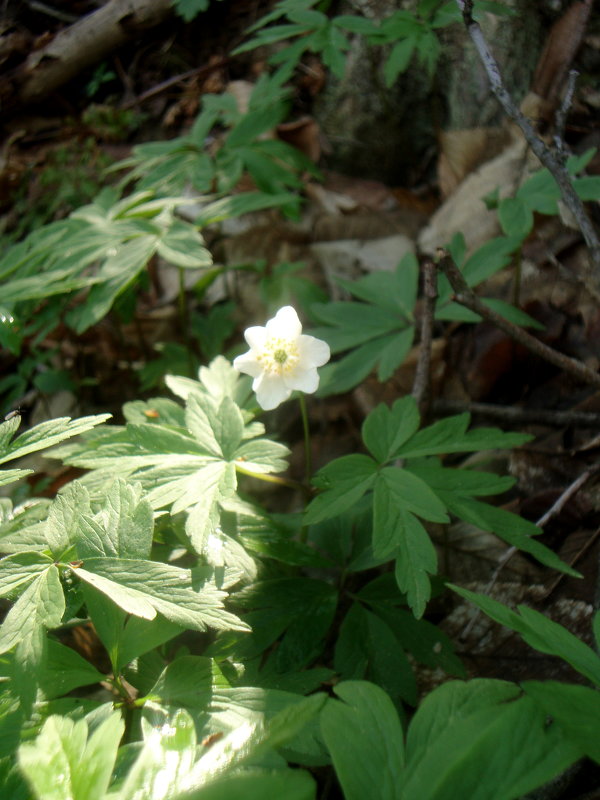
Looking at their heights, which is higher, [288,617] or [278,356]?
[278,356]

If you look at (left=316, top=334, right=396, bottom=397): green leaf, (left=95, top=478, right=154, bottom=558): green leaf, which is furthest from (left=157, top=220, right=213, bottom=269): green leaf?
(left=95, top=478, right=154, bottom=558): green leaf

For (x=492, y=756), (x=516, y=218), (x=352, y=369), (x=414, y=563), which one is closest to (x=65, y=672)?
(x=414, y=563)

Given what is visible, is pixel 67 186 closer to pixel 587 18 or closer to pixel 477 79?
pixel 477 79

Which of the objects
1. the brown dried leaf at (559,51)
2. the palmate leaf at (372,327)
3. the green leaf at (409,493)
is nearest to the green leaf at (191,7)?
the brown dried leaf at (559,51)

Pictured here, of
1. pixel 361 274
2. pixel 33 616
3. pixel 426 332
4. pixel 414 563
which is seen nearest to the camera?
pixel 33 616

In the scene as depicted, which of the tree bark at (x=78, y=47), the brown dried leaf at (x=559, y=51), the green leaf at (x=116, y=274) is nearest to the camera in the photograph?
the green leaf at (x=116, y=274)

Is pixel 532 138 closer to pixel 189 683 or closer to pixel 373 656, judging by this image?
pixel 373 656

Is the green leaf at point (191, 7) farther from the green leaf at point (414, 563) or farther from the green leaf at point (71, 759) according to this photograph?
the green leaf at point (71, 759)
